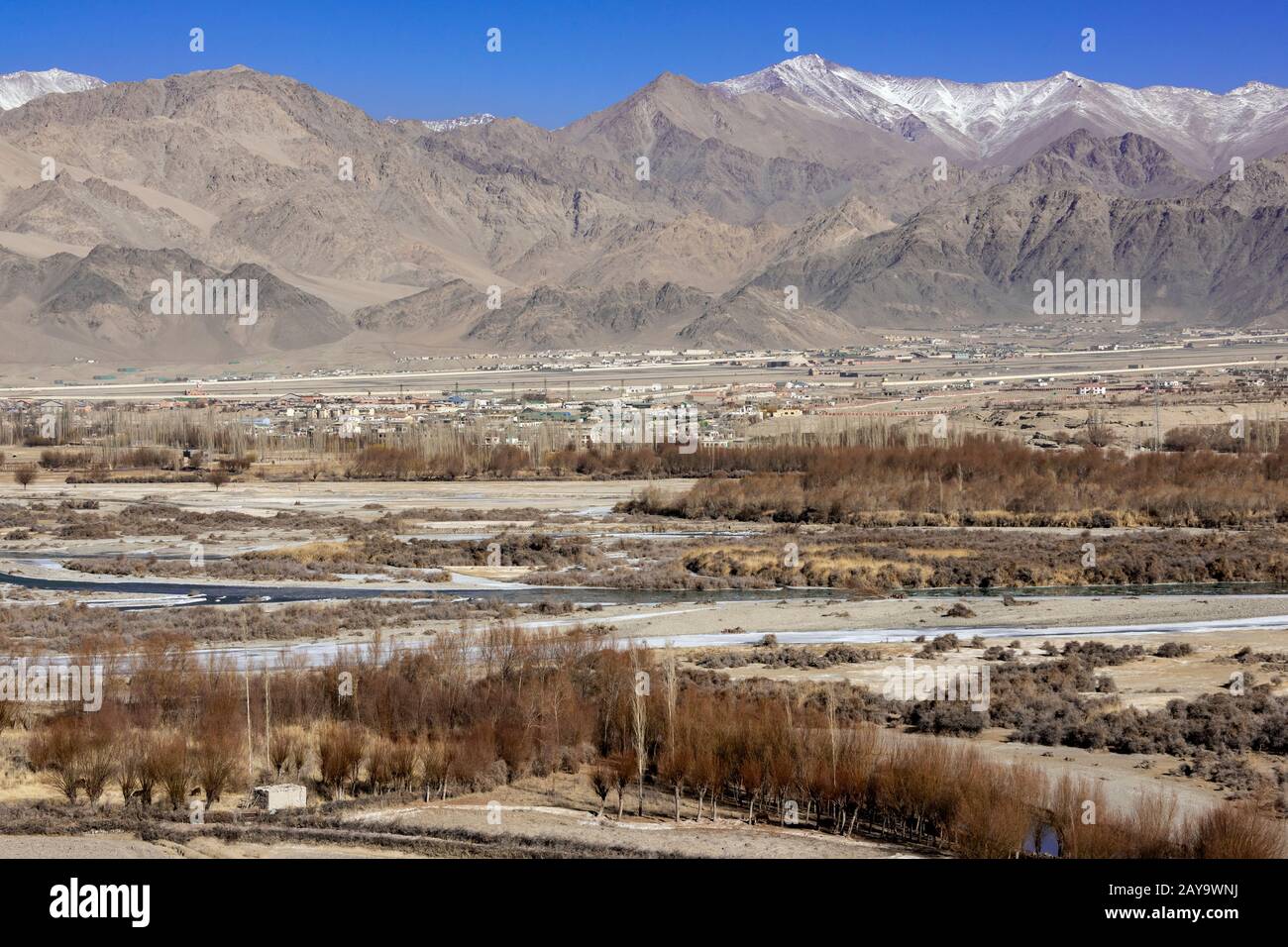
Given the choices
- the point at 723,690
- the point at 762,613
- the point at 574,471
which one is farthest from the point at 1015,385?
the point at 723,690

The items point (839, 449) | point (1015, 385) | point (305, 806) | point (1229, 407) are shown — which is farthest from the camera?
point (1015, 385)

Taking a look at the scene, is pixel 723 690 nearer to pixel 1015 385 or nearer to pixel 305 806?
pixel 305 806

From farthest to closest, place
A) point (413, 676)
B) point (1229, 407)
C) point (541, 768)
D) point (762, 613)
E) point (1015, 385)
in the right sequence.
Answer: point (1015, 385)
point (1229, 407)
point (762, 613)
point (413, 676)
point (541, 768)

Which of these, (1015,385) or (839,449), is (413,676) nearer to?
(839,449)
